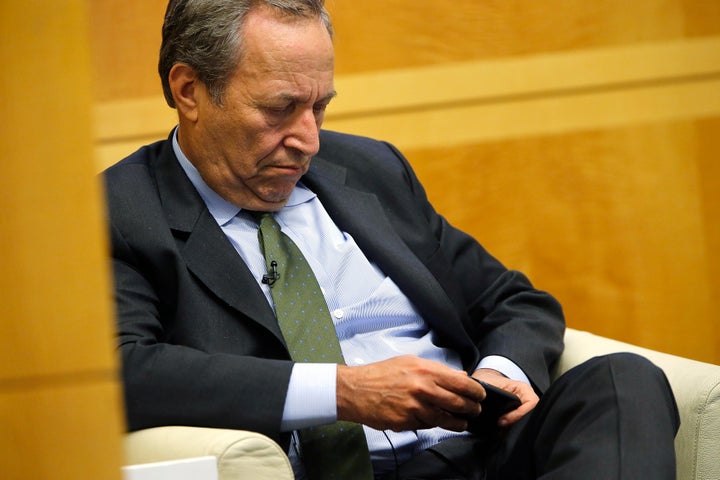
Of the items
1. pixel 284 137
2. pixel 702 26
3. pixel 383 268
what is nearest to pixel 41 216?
pixel 284 137

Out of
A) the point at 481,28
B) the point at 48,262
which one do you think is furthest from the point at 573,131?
the point at 48,262

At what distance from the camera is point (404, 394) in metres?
1.74

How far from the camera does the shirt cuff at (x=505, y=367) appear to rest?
82.0 inches

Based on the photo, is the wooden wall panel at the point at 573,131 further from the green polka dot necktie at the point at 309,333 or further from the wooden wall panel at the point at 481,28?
the green polka dot necktie at the point at 309,333

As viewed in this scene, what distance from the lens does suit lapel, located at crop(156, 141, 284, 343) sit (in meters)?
1.92

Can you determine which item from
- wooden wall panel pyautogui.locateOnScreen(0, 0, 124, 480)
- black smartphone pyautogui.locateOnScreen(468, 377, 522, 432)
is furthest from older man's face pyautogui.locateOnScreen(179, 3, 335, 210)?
wooden wall panel pyautogui.locateOnScreen(0, 0, 124, 480)

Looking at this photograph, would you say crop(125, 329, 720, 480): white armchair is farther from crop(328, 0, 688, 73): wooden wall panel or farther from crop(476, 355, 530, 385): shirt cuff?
crop(328, 0, 688, 73): wooden wall panel

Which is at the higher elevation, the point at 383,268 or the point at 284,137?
the point at 284,137

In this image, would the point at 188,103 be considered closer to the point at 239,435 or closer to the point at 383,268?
the point at 383,268

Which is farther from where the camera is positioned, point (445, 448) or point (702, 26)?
point (702, 26)

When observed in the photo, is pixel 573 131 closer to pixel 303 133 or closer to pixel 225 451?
pixel 303 133

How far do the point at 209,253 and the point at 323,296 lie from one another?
227mm

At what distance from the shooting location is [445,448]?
1.91 m

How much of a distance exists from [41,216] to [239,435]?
56cm
